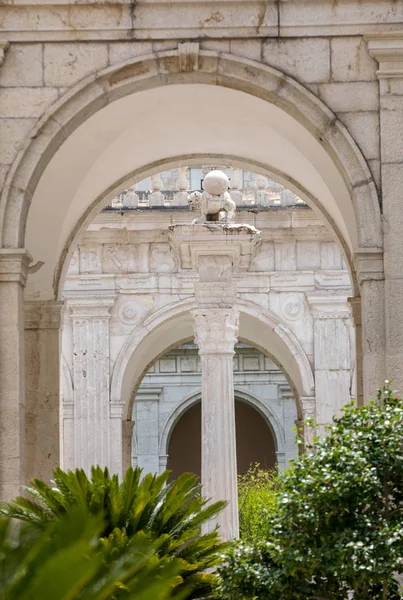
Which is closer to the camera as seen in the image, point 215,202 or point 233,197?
point 215,202

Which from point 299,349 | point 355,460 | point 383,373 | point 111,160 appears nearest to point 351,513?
point 355,460

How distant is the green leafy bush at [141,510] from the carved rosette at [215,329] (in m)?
6.01

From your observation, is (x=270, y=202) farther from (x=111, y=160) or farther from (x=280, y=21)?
(x=280, y=21)

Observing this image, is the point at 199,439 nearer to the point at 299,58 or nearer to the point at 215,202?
the point at 215,202

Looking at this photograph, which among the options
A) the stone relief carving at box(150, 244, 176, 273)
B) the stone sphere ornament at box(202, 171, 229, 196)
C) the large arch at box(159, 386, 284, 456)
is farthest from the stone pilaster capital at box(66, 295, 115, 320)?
the large arch at box(159, 386, 284, 456)

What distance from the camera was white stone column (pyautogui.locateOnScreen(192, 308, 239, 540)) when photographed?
15680 mm

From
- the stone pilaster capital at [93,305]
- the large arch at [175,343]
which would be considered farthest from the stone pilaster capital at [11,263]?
the stone pilaster capital at [93,305]

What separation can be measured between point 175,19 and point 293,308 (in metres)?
13.9

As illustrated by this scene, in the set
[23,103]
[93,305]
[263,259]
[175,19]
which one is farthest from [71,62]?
[263,259]

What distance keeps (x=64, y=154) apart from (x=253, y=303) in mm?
12504

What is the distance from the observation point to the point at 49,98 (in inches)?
443

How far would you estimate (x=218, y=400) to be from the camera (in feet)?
52.4

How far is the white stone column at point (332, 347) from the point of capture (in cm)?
2436

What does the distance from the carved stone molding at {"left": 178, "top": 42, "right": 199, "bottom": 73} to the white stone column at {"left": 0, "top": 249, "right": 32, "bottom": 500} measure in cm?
219
